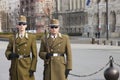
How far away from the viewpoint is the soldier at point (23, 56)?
10156 mm

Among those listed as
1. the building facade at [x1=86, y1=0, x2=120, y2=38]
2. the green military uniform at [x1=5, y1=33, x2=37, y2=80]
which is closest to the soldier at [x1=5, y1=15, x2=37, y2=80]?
the green military uniform at [x1=5, y1=33, x2=37, y2=80]

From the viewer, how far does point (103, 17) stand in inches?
3484

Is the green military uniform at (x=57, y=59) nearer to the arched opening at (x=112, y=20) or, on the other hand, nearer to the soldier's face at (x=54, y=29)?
the soldier's face at (x=54, y=29)

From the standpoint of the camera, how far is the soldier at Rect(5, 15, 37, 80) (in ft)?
33.3

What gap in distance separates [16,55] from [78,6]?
10601 cm

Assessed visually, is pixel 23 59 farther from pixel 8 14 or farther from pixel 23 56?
pixel 8 14

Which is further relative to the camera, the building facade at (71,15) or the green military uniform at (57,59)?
the building facade at (71,15)

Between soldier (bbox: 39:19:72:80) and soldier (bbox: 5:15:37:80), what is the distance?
248 mm

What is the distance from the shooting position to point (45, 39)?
1028 cm

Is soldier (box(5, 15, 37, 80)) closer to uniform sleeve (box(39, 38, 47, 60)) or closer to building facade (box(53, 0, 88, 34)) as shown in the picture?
uniform sleeve (box(39, 38, 47, 60))

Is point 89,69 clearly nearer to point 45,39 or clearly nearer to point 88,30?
point 45,39

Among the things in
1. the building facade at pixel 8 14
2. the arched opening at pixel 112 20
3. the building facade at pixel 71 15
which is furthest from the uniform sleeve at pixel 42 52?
the building facade at pixel 8 14

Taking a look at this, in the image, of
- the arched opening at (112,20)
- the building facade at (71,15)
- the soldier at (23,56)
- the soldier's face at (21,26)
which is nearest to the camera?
the soldier's face at (21,26)

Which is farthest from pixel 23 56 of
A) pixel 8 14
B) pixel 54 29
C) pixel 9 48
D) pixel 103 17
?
pixel 8 14
